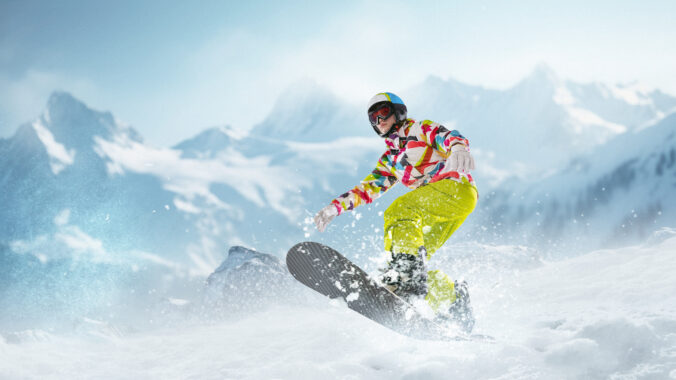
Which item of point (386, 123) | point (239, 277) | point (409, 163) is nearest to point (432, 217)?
point (409, 163)

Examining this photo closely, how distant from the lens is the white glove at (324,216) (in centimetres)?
401

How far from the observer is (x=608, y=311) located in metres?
3.67

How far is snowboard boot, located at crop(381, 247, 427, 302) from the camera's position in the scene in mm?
3424

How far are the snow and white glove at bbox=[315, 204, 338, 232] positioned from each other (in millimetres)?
751

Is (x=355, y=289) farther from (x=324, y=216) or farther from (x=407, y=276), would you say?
(x=324, y=216)

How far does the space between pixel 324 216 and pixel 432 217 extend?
104cm

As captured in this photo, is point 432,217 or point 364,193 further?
point 364,193

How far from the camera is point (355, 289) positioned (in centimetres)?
331

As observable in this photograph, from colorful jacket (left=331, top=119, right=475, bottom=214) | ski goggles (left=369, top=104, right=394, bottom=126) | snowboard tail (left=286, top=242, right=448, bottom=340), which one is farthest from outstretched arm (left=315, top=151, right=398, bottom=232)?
snowboard tail (left=286, top=242, right=448, bottom=340)

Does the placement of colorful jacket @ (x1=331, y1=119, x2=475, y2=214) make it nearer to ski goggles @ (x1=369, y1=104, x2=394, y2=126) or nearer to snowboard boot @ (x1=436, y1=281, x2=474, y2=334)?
ski goggles @ (x1=369, y1=104, x2=394, y2=126)

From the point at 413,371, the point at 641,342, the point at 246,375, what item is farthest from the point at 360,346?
the point at 641,342

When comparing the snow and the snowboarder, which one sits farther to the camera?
the snowboarder

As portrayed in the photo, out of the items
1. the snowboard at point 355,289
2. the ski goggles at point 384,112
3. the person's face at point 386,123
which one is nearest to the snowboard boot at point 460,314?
the snowboard at point 355,289

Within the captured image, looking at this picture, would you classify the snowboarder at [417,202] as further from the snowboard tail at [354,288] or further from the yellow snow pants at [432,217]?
the snowboard tail at [354,288]
